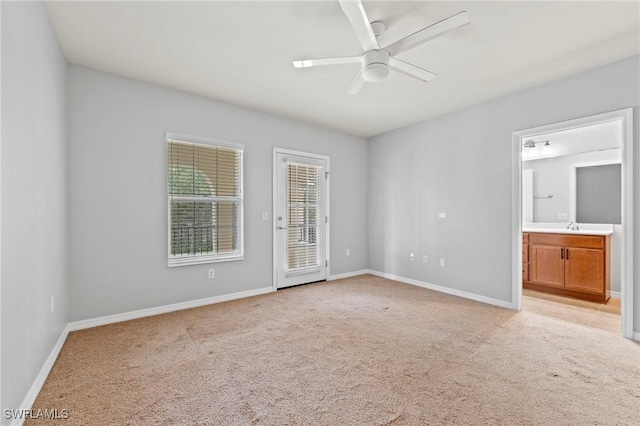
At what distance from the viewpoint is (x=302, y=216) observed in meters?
4.76

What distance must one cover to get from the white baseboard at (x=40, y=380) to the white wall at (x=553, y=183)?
6158mm

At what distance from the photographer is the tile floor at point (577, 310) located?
3.16 meters

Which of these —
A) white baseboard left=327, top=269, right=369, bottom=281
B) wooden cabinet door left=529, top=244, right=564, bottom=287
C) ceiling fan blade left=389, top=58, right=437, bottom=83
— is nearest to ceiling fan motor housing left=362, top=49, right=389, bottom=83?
ceiling fan blade left=389, top=58, right=437, bottom=83

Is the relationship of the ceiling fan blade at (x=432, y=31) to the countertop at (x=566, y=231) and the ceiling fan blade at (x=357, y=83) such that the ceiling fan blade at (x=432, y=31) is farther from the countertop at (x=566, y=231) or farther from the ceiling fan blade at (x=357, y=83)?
the countertop at (x=566, y=231)

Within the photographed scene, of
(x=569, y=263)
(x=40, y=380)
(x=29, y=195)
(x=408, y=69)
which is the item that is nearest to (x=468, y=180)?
(x=569, y=263)

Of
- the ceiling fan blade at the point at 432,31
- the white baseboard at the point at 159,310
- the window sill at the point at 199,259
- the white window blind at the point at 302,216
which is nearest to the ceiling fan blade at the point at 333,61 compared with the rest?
the ceiling fan blade at the point at 432,31

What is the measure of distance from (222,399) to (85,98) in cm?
316

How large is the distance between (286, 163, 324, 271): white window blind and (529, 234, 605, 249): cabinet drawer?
11.0 feet

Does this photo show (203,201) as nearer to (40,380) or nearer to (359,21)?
(40,380)

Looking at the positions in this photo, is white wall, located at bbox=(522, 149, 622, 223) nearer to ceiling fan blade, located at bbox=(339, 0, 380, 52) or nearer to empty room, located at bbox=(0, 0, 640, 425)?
empty room, located at bbox=(0, 0, 640, 425)

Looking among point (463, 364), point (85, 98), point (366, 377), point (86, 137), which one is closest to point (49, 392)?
point (366, 377)

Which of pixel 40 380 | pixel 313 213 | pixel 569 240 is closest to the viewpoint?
pixel 40 380

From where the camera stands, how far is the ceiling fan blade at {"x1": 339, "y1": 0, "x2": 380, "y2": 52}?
1.75 meters

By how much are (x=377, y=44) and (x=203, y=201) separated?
8.92 ft
